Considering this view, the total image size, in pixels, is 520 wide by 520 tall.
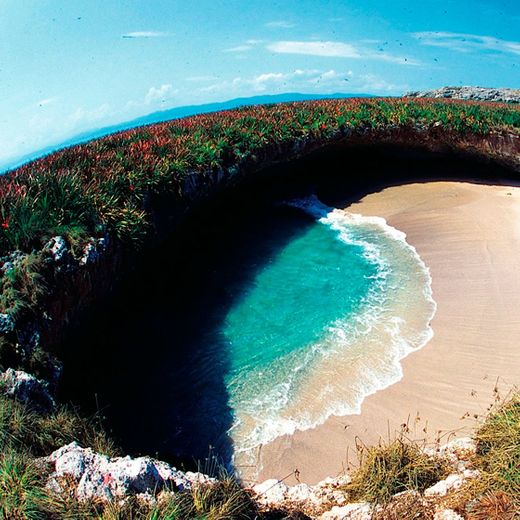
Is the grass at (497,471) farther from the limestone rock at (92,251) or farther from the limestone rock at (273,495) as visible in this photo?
the limestone rock at (92,251)

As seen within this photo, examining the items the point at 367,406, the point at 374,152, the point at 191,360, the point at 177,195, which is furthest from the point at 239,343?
the point at 374,152

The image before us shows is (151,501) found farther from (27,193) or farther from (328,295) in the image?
(328,295)

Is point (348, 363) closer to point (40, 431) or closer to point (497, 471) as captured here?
point (497, 471)

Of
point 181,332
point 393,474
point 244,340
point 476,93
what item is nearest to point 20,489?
point 393,474

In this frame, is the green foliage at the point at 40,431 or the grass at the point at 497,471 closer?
the grass at the point at 497,471

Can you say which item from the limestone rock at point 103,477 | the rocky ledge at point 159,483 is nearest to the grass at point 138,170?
the rocky ledge at point 159,483

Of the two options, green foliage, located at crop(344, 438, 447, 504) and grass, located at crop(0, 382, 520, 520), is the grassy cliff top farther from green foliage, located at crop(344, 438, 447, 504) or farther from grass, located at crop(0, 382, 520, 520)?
green foliage, located at crop(344, 438, 447, 504)

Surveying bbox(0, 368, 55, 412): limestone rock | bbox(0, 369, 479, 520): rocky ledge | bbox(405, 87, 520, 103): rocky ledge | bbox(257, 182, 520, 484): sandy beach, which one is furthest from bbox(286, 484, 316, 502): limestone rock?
bbox(405, 87, 520, 103): rocky ledge
